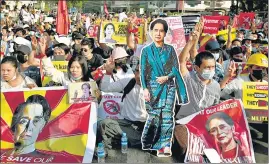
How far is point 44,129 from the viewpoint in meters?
4.98

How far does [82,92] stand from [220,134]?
1744 millimetres

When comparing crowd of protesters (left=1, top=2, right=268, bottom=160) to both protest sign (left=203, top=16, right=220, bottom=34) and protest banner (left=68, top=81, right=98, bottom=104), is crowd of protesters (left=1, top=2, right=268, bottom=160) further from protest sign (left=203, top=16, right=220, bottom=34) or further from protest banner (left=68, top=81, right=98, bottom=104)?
protest sign (left=203, top=16, right=220, bottom=34)

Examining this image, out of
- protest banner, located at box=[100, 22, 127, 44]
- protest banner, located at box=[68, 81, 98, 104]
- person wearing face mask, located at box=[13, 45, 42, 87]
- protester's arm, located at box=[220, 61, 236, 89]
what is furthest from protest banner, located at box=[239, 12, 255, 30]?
protest banner, located at box=[68, 81, 98, 104]

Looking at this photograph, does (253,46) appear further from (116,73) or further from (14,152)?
(14,152)

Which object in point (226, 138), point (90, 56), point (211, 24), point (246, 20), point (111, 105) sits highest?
point (246, 20)

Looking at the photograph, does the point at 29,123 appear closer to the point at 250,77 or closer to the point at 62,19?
the point at 250,77

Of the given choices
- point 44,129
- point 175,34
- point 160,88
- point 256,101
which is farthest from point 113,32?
point 256,101

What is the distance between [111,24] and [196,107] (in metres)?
3.17

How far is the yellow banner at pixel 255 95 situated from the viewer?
210 inches

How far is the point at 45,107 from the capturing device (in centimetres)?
501

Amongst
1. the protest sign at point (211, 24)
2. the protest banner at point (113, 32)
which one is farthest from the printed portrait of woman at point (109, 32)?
the protest sign at point (211, 24)

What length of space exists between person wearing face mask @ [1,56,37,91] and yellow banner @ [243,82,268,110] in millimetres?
2687

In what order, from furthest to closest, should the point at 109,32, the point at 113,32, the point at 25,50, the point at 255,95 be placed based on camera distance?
the point at 109,32 < the point at 113,32 < the point at 25,50 < the point at 255,95

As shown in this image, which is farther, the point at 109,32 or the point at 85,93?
the point at 109,32
